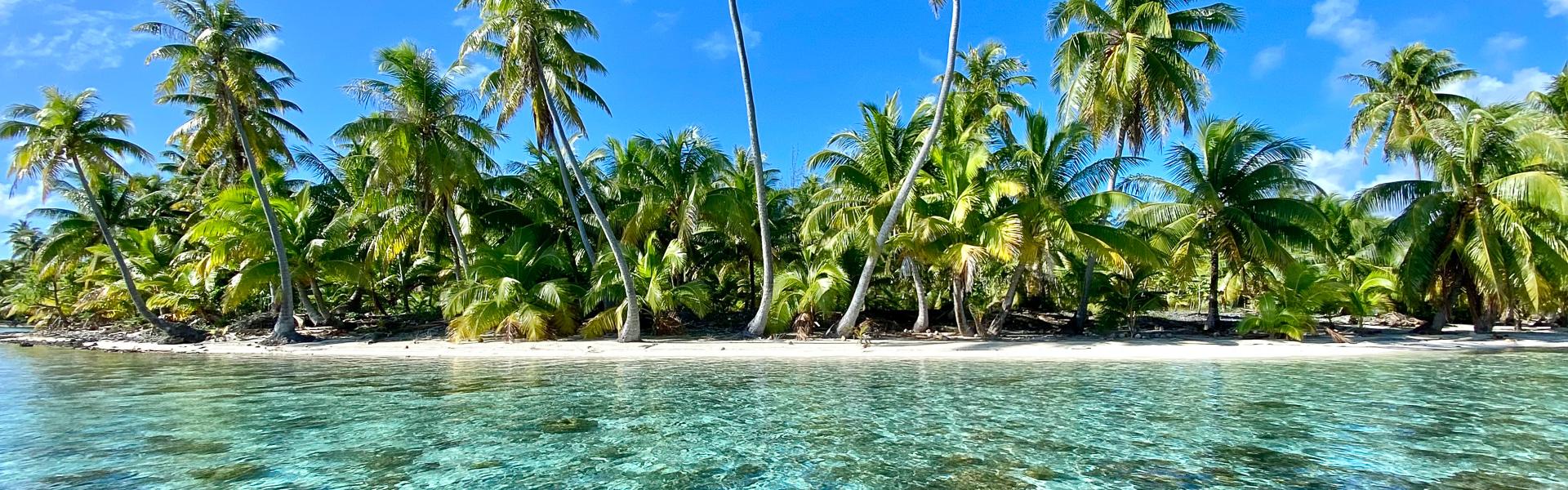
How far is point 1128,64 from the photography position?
642 inches

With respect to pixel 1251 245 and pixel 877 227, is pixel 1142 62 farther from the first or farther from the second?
pixel 877 227

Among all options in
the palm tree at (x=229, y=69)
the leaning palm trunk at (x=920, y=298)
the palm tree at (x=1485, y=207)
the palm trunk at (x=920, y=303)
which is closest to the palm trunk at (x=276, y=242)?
the palm tree at (x=229, y=69)

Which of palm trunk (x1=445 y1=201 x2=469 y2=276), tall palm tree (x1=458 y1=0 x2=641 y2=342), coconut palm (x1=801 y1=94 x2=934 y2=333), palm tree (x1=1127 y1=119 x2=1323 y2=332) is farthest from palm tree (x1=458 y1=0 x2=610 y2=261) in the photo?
palm tree (x1=1127 y1=119 x2=1323 y2=332)

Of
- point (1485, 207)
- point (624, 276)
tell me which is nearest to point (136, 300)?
point (624, 276)

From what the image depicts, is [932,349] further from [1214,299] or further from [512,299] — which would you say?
[512,299]

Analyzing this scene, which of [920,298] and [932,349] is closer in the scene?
[932,349]

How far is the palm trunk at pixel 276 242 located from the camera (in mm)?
17469

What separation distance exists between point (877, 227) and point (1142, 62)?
26.0ft

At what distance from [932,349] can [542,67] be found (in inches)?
441

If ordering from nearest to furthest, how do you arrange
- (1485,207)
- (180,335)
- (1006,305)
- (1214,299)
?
(1485,207)
(1006,305)
(1214,299)
(180,335)

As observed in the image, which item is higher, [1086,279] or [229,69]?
[229,69]

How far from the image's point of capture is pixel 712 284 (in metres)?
22.8

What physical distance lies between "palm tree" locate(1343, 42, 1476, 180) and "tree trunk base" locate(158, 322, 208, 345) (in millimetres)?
37100

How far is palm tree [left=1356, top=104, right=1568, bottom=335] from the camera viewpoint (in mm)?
15156
